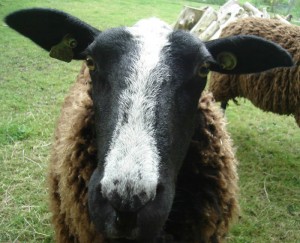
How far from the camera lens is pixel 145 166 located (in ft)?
5.34

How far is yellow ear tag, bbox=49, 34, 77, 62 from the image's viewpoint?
2.55 m

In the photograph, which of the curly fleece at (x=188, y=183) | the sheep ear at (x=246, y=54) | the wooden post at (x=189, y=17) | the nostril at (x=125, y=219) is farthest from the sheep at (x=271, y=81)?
the wooden post at (x=189, y=17)

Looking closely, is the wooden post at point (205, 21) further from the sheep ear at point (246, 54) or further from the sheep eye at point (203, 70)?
the sheep eye at point (203, 70)

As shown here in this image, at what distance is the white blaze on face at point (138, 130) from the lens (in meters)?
1.58

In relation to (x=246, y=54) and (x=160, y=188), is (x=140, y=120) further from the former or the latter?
(x=246, y=54)

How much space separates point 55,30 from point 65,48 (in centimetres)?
14

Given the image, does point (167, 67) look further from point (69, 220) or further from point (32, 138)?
point (32, 138)

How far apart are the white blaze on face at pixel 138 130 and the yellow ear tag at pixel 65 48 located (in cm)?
60

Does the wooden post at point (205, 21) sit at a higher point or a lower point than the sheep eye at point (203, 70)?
lower

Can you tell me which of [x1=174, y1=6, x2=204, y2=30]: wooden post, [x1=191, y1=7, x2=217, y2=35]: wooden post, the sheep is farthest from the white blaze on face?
[x1=174, y1=6, x2=204, y2=30]: wooden post

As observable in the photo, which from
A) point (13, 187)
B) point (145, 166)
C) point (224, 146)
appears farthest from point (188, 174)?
point (13, 187)

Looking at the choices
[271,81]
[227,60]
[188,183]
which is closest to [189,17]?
[271,81]

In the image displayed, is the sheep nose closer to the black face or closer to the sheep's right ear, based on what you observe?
the black face

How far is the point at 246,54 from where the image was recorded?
249 cm
